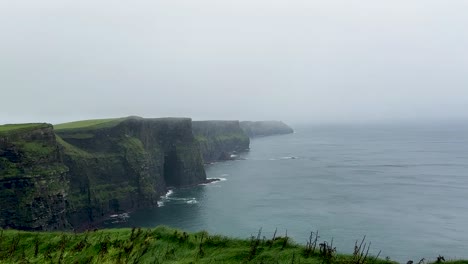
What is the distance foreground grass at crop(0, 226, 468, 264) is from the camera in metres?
11.1

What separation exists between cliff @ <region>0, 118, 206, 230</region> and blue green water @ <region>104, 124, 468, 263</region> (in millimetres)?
7709

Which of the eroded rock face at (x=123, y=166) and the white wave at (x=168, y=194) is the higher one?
the eroded rock face at (x=123, y=166)

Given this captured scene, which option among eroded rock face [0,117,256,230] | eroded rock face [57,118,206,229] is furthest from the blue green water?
eroded rock face [0,117,256,230]

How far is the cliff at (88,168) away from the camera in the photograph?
64.0 metres

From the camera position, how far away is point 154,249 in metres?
13.2

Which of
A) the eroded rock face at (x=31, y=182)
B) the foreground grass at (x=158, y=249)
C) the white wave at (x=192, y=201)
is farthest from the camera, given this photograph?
the white wave at (x=192, y=201)

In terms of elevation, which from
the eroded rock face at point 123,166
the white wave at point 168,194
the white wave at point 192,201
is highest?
the eroded rock face at point 123,166

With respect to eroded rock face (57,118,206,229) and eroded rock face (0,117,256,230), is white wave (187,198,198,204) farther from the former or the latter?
eroded rock face (57,118,206,229)

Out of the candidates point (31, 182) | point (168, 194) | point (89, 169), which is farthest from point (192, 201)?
point (31, 182)

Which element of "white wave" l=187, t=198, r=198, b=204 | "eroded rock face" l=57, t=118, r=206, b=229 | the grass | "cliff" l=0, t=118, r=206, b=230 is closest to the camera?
the grass

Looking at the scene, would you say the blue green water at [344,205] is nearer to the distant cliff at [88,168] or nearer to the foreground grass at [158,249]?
the distant cliff at [88,168]

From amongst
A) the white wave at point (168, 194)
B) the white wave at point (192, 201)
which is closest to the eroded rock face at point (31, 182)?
the white wave at point (192, 201)

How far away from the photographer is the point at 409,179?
4594 inches

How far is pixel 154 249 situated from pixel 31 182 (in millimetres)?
61829
